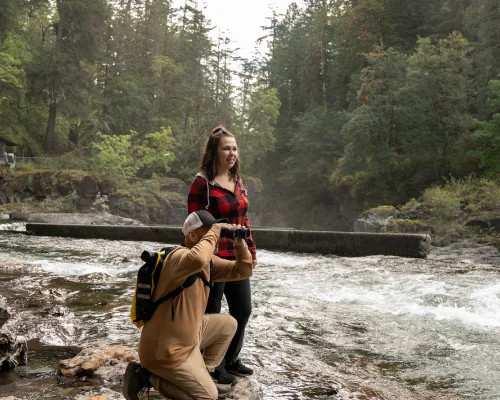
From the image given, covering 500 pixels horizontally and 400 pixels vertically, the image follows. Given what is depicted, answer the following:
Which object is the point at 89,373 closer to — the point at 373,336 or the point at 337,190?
the point at 373,336

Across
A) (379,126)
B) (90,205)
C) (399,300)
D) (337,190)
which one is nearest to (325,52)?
(337,190)

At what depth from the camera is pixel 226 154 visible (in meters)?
3.30

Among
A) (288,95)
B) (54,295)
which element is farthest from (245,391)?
(288,95)

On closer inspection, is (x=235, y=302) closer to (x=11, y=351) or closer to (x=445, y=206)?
(x=11, y=351)

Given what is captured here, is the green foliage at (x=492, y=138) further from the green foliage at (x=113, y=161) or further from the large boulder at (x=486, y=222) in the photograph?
the green foliage at (x=113, y=161)

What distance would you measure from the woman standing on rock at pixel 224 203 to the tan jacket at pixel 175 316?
61 cm

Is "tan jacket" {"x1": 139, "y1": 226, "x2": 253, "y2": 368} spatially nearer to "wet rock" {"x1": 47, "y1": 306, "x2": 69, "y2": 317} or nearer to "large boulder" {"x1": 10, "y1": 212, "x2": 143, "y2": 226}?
"wet rock" {"x1": 47, "y1": 306, "x2": 69, "y2": 317}

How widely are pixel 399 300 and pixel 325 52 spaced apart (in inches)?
1421

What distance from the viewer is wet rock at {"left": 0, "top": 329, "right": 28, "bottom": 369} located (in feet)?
11.9

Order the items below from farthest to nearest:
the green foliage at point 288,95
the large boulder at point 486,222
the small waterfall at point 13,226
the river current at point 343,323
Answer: the green foliage at point 288,95 → the small waterfall at point 13,226 → the large boulder at point 486,222 → the river current at point 343,323

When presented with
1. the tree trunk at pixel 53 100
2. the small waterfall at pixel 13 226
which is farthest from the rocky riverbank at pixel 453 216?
the tree trunk at pixel 53 100

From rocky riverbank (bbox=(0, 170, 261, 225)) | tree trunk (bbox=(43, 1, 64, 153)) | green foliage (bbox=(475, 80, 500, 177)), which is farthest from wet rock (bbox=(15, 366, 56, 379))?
tree trunk (bbox=(43, 1, 64, 153))

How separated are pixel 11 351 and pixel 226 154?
87.1 inches

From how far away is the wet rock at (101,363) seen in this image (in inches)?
141
